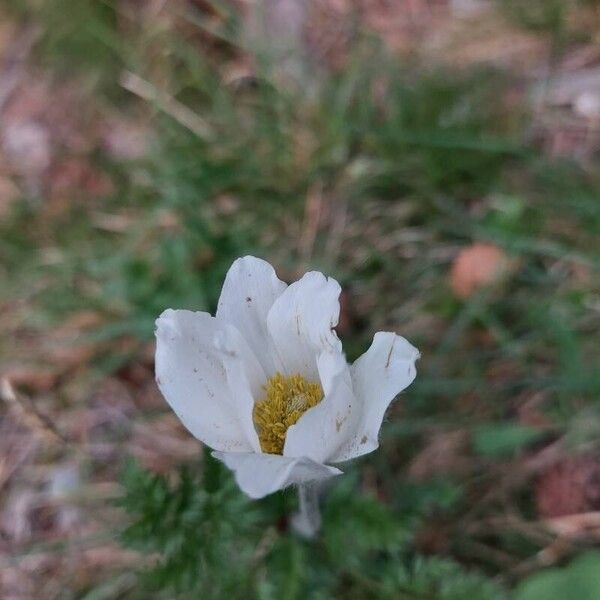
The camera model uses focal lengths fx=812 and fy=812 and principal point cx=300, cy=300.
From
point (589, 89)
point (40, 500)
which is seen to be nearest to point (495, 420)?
point (589, 89)

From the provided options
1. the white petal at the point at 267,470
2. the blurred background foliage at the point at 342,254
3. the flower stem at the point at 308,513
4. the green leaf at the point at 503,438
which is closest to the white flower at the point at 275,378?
the white petal at the point at 267,470

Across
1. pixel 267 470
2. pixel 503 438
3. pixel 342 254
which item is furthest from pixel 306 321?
pixel 342 254

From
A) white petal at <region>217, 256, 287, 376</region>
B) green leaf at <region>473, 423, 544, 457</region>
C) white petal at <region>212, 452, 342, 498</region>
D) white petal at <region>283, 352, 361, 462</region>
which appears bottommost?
white petal at <region>212, 452, 342, 498</region>

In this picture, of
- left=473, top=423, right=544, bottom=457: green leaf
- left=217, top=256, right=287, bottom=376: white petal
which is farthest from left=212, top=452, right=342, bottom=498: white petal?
left=473, top=423, right=544, bottom=457: green leaf

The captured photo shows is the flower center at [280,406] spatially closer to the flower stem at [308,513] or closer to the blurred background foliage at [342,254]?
the flower stem at [308,513]

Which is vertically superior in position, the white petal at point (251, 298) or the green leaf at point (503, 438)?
the white petal at point (251, 298)

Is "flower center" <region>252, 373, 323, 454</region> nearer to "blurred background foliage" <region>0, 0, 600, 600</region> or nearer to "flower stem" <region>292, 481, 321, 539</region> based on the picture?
"flower stem" <region>292, 481, 321, 539</region>

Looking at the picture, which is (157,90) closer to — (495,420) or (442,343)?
(442,343)
